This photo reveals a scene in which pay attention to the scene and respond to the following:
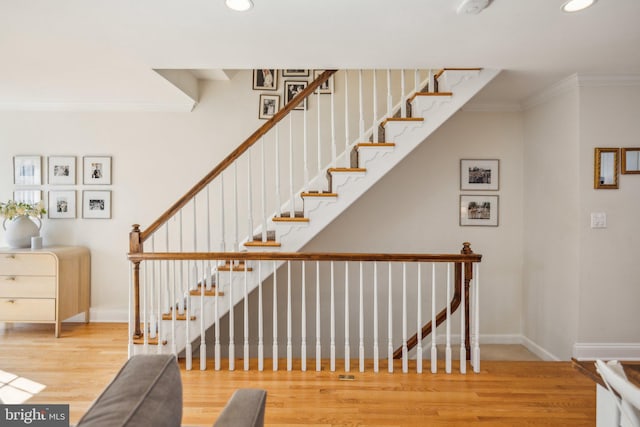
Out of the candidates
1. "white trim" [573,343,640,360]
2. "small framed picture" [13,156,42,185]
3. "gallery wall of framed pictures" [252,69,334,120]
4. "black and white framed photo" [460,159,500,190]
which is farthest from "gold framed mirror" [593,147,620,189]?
"small framed picture" [13,156,42,185]

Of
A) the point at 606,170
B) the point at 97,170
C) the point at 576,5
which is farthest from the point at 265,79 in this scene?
the point at 606,170

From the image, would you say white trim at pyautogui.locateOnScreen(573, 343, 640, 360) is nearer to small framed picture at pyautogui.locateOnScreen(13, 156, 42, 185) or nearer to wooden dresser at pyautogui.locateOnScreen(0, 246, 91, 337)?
wooden dresser at pyautogui.locateOnScreen(0, 246, 91, 337)

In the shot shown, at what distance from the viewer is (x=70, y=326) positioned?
4.26 metres

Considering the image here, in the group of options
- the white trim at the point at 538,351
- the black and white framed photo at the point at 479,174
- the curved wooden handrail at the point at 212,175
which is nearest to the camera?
the curved wooden handrail at the point at 212,175

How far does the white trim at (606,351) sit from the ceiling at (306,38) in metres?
2.33

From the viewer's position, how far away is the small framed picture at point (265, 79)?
4398 millimetres

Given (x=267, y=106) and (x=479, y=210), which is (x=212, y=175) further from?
(x=479, y=210)

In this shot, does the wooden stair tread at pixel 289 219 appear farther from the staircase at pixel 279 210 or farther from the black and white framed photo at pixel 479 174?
the black and white framed photo at pixel 479 174

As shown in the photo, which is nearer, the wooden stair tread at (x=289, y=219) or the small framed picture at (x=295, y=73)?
the wooden stair tread at (x=289, y=219)

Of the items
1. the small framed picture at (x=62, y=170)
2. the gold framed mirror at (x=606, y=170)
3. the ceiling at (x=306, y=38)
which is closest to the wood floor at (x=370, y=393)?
the gold framed mirror at (x=606, y=170)

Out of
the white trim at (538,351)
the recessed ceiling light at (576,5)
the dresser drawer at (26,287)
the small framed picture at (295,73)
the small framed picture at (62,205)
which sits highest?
the small framed picture at (295,73)

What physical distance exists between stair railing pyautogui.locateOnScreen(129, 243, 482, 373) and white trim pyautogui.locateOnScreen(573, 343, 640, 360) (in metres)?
0.90

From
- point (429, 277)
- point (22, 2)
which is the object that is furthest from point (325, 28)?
point (429, 277)

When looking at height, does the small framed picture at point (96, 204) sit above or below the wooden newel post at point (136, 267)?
above
